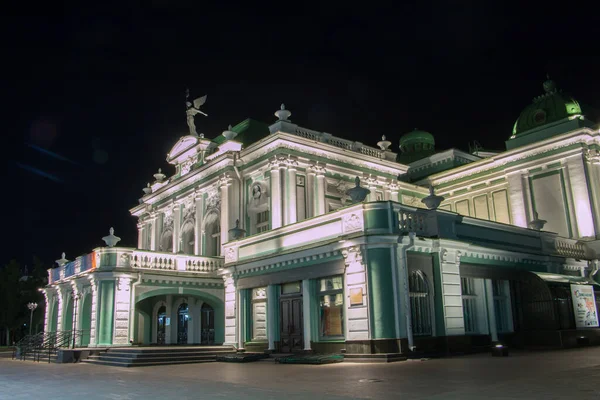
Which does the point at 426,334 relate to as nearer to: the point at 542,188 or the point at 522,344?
the point at 522,344

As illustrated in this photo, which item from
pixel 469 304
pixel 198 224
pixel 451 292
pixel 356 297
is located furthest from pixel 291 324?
pixel 198 224

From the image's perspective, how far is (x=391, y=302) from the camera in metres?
16.9

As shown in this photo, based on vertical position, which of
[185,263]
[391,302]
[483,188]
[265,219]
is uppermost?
[483,188]

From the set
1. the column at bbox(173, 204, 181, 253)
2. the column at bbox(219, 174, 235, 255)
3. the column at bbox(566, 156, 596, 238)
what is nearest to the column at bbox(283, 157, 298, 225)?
the column at bbox(219, 174, 235, 255)

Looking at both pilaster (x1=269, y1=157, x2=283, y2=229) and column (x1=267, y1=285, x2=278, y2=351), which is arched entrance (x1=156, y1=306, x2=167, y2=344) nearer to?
pilaster (x1=269, y1=157, x2=283, y2=229)

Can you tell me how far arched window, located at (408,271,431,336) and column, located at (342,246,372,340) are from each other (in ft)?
5.24

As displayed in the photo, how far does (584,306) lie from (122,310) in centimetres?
1908

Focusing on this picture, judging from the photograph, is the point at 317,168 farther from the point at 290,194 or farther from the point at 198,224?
the point at 198,224

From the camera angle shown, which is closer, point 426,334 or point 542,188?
point 426,334

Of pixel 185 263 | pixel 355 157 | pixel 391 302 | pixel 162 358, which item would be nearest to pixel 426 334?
pixel 391 302

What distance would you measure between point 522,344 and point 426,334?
4.61m

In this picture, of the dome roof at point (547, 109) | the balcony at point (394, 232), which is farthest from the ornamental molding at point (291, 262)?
the dome roof at point (547, 109)

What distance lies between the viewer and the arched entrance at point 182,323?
2886 cm

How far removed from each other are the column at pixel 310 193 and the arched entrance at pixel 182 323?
27.0ft
